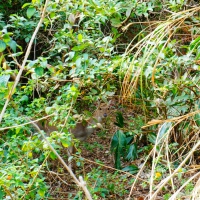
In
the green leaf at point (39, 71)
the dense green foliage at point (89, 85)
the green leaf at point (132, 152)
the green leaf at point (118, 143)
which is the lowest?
the green leaf at point (132, 152)

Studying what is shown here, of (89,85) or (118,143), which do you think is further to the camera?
(118,143)

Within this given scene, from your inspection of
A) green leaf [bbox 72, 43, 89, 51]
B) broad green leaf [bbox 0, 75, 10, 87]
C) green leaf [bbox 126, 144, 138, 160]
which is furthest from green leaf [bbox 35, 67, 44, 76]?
green leaf [bbox 126, 144, 138, 160]

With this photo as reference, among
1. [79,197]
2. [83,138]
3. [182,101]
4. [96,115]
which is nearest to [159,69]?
[182,101]

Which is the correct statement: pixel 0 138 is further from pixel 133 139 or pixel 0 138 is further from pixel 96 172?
pixel 133 139

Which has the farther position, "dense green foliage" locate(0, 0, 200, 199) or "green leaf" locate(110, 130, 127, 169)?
"green leaf" locate(110, 130, 127, 169)

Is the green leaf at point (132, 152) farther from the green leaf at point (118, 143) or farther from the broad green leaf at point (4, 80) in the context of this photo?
the broad green leaf at point (4, 80)

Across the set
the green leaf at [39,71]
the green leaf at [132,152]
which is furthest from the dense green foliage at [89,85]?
the green leaf at [132,152]

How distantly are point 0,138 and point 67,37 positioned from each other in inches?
29.7

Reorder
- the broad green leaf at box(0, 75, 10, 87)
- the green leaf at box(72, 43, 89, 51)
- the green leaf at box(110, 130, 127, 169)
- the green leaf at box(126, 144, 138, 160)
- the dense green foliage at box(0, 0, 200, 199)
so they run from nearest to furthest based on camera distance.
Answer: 1. the broad green leaf at box(0, 75, 10, 87)
2. the dense green foliage at box(0, 0, 200, 199)
3. the green leaf at box(72, 43, 89, 51)
4. the green leaf at box(110, 130, 127, 169)
5. the green leaf at box(126, 144, 138, 160)

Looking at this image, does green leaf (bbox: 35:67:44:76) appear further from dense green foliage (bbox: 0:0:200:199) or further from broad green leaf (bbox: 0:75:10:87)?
broad green leaf (bbox: 0:75:10:87)

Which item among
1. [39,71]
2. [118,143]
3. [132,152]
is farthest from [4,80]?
[132,152]

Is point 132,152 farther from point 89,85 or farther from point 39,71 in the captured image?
point 39,71

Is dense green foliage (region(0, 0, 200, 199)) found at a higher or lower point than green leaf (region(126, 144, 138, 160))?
higher

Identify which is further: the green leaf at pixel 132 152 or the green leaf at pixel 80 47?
the green leaf at pixel 132 152
